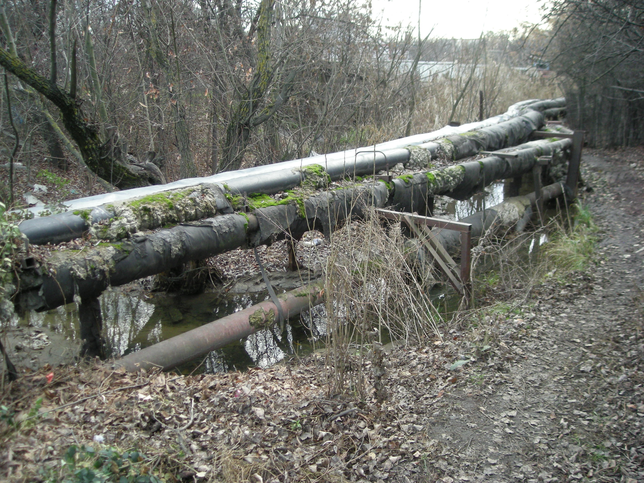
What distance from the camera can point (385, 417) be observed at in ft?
11.7

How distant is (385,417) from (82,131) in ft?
17.3

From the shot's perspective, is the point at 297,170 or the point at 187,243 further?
the point at 297,170

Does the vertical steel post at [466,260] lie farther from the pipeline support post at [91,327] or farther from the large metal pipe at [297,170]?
the pipeline support post at [91,327]

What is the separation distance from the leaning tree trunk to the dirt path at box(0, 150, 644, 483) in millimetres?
3734

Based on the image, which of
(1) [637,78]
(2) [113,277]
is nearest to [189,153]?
(2) [113,277]

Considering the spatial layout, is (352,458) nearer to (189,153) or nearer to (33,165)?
(189,153)

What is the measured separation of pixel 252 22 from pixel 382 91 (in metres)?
4.05

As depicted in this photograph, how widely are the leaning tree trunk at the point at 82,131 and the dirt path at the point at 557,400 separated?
534cm

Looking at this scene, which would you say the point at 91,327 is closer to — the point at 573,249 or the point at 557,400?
the point at 557,400

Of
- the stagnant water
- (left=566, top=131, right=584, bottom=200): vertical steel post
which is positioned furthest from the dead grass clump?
(left=566, top=131, right=584, bottom=200): vertical steel post

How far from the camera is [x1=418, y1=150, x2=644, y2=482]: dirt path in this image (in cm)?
310

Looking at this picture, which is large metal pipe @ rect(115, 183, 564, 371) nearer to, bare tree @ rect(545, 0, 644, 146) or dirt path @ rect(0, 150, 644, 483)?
dirt path @ rect(0, 150, 644, 483)

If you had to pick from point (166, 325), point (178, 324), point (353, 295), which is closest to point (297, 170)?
point (178, 324)

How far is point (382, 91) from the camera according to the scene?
12047mm
